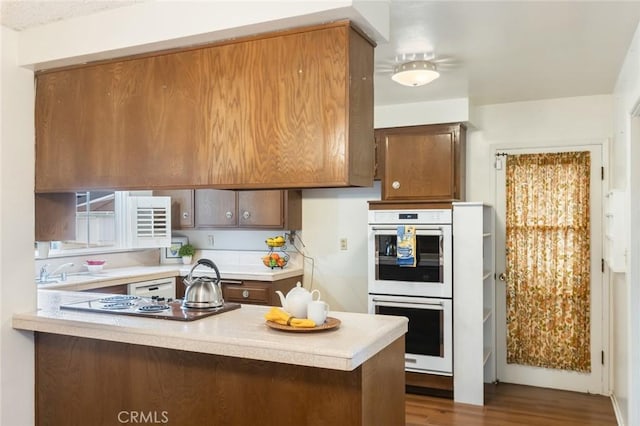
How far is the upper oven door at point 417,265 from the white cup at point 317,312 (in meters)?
2.20

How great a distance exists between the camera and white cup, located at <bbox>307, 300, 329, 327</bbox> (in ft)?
7.29

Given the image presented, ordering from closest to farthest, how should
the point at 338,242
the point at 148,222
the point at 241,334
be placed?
the point at 241,334 → the point at 148,222 → the point at 338,242

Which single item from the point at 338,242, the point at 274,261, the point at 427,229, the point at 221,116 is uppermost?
the point at 221,116

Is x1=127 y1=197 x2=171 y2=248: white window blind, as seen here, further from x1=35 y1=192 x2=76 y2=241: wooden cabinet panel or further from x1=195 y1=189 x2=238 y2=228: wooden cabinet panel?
x1=35 y1=192 x2=76 y2=241: wooden cabinet panel

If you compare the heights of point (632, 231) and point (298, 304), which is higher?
point (632, 231)

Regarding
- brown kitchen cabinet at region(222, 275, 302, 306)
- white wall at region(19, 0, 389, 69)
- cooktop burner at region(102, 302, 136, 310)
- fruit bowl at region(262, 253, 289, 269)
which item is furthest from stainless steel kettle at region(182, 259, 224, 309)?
fruit bowl at region(262, 253, 289, 269)

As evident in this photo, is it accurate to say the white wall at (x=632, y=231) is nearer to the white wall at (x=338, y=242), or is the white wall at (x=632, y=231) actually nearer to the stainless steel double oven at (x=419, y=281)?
the stainless steel double oven at (x=419, y=281)

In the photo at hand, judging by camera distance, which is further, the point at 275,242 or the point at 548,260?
the point at 275,242

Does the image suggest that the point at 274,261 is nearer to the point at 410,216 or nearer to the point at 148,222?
the point at 148,222

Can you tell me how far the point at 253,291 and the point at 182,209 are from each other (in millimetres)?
1323

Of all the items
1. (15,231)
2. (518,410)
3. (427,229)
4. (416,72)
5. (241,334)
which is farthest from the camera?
(427,229)

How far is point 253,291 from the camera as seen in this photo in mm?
4680

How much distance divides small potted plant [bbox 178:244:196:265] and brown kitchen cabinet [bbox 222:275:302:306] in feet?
2.62

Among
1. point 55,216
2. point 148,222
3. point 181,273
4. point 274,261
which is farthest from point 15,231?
point 274,261
